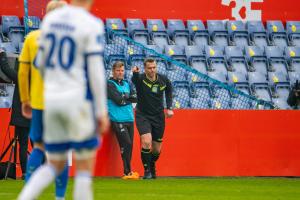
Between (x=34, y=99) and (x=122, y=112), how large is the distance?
7299 millimetres

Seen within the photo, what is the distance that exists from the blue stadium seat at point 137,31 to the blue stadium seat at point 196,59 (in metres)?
0.99

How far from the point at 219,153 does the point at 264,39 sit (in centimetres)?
679

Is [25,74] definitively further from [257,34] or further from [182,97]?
[257,34]

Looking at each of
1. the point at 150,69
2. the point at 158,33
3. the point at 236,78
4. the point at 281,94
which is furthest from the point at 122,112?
the point at 281,94

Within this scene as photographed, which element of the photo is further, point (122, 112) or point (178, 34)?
point (178, 34)

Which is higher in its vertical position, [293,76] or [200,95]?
[293,76]

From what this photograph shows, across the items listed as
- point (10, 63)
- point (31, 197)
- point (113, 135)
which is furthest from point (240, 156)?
point (31, 197)

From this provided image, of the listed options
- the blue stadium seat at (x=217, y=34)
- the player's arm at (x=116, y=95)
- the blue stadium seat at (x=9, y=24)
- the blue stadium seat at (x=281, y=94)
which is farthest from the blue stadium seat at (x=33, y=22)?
the blue stadium seat at (x=281, y=94)

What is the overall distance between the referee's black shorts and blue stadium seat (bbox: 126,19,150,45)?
575 centimetres

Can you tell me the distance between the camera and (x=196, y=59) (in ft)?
67.4

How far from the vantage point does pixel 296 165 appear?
53.8ft

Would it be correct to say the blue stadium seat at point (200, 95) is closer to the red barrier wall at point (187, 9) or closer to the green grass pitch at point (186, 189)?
the green grass pitch at point (186, 189)

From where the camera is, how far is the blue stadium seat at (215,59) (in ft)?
67.7

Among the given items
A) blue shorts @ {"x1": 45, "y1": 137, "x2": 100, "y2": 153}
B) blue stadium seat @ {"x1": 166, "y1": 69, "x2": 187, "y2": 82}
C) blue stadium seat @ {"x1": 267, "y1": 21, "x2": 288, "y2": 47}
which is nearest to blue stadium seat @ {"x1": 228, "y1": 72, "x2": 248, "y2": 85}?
blue stadium seat @ {"x1": 267, "y1": 21, "x2": 288, "y2": 47}
